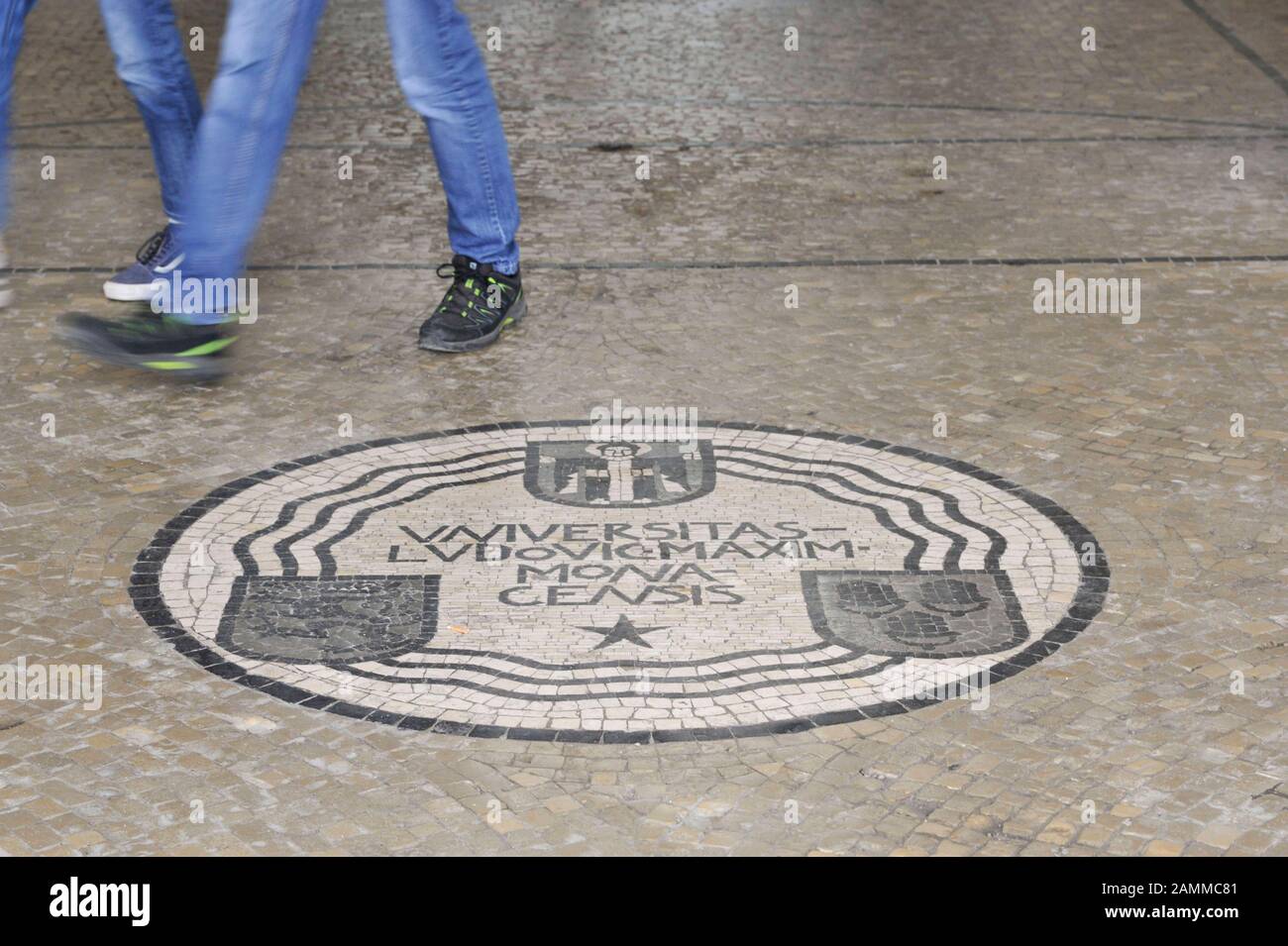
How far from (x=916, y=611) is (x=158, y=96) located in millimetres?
3057

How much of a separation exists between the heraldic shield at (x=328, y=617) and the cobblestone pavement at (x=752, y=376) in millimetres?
75

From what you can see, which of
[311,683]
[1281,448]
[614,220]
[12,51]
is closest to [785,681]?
[311,683]

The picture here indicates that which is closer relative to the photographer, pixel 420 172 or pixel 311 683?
pixel 311 683

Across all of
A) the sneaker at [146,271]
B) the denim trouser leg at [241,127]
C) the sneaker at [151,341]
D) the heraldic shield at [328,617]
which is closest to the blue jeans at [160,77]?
the sneaker at [146,271]

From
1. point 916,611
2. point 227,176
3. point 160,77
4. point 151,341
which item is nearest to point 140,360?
point 151,341

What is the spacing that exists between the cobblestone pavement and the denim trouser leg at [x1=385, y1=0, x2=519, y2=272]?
13.6 inches

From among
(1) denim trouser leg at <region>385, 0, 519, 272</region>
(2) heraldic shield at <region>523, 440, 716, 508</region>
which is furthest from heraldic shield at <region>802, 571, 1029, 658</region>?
(1) denim trouser leg at <region>385, 0, 519, 272</region>

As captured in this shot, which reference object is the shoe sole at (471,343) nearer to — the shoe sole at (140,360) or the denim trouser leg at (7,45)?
the shoe sole at (140,360)

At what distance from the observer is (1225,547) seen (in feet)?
13.7

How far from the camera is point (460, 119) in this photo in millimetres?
5297

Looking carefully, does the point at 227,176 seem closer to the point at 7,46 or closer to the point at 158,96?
the point at 7,46

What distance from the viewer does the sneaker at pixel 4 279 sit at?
5.90 metres

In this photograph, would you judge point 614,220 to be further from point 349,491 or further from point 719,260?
point 349,491

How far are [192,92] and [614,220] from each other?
1763mm
